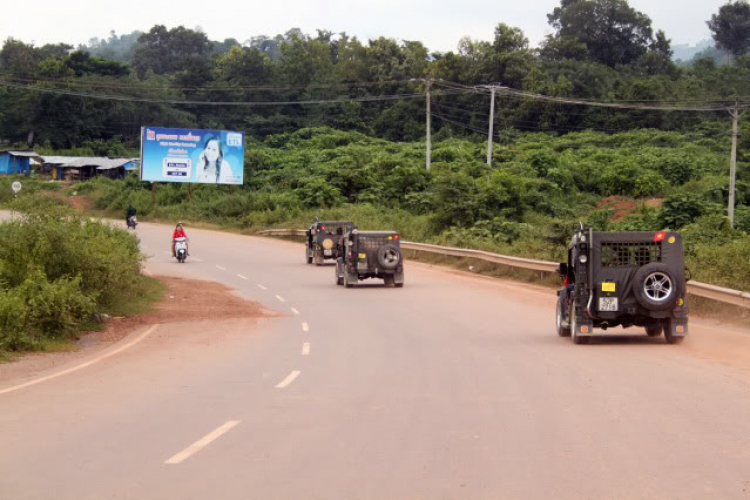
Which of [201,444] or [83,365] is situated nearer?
[201,444]

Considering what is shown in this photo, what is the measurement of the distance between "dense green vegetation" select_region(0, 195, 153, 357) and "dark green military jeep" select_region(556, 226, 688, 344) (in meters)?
9.41

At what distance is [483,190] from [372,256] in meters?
22.0

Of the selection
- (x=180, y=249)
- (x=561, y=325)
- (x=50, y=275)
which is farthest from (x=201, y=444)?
(x=180, y=249)

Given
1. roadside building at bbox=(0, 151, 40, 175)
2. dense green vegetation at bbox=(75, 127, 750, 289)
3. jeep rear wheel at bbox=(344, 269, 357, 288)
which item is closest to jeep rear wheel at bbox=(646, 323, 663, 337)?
jeep rear wheel at bbox=(344, 269, 357, 288)

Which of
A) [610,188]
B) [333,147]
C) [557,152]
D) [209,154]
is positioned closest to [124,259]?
[209,154]

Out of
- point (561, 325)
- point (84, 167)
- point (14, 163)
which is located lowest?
point (561, 325)

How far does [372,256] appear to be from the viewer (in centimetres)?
2914

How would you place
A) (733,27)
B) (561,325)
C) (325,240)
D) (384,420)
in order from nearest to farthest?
(384,420)
(561,325)
(325,240)
(733,27)

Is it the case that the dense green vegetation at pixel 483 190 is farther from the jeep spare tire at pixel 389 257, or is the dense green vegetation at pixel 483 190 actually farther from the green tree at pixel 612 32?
the green tree at pixel 612 32

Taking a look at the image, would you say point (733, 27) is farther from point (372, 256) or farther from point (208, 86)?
point (372, 256)

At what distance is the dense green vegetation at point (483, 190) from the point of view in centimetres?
4528

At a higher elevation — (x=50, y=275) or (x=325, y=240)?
(x=325, y=240)

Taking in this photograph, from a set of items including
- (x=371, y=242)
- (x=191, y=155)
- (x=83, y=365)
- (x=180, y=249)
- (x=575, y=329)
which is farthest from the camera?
(x=191, y=155)

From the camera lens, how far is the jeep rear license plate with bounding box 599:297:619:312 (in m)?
15.6
